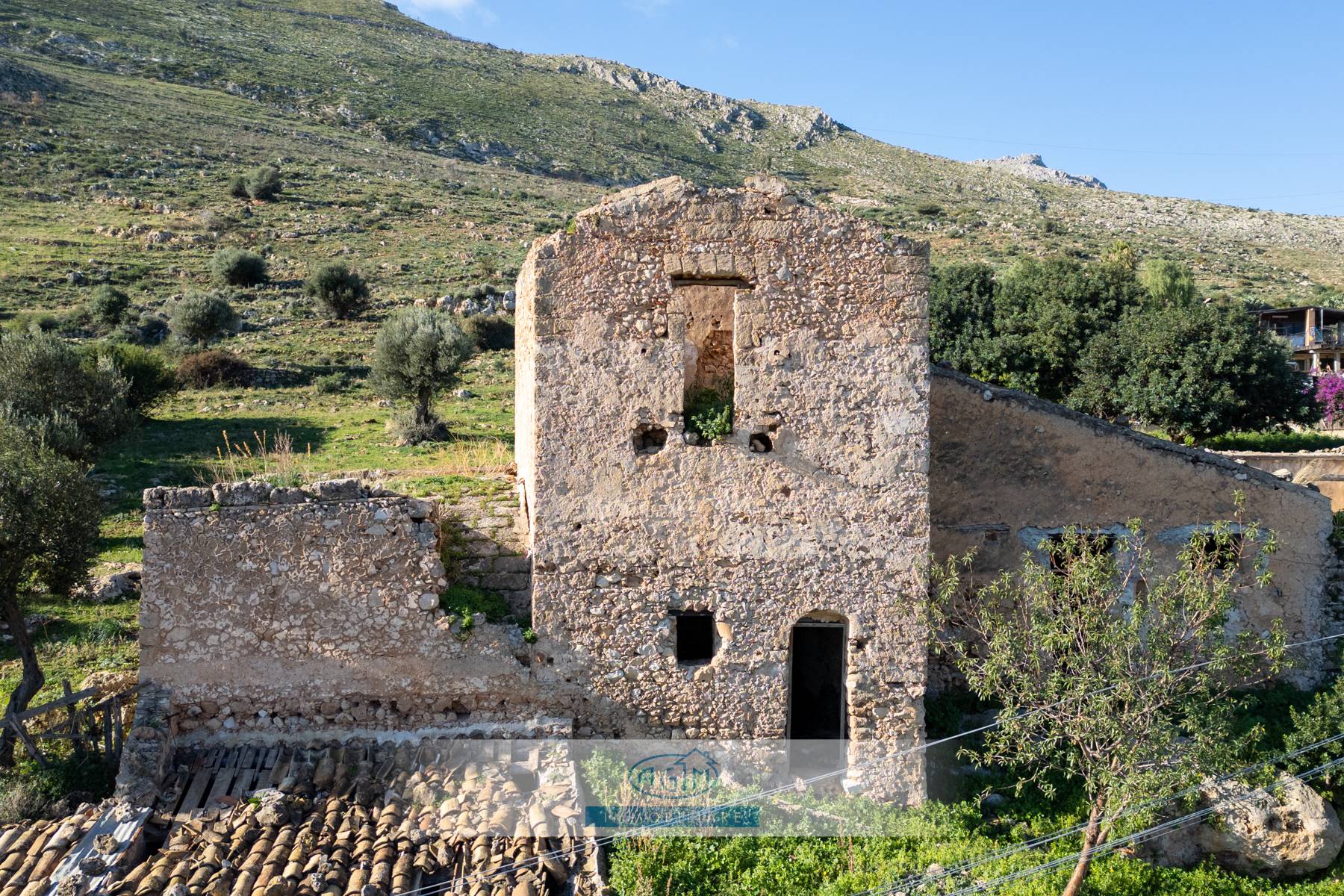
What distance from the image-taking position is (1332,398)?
25.2 m

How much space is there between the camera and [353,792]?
803 centimetres

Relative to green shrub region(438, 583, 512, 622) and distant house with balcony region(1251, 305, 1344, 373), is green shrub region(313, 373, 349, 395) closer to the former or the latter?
green shrub region(438, 583, 512, 622)

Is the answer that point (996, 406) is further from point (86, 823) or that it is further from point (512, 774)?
point (86, 823)

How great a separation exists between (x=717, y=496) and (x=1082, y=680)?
11.5ft

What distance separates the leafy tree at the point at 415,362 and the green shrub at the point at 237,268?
12.3 metres

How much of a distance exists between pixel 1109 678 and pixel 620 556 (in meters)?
4.37

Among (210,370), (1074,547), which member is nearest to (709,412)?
(1074,547)

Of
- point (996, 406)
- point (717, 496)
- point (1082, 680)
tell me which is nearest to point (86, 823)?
point (717, 496)

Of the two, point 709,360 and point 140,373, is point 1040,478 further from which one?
point 140,373

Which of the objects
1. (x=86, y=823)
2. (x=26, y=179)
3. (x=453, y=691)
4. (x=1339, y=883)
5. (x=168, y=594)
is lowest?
(x=1339, y=883)

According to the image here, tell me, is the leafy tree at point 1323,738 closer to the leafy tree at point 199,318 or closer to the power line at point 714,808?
the power line at point 714,808

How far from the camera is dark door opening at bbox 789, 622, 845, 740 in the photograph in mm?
10336

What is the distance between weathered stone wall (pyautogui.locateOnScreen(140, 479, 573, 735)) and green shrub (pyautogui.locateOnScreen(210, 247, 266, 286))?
86.9 ft

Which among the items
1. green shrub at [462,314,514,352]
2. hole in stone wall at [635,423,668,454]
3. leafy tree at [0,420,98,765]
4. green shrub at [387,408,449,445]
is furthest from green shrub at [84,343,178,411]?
hole in stone wall at [635,423,668,454]
